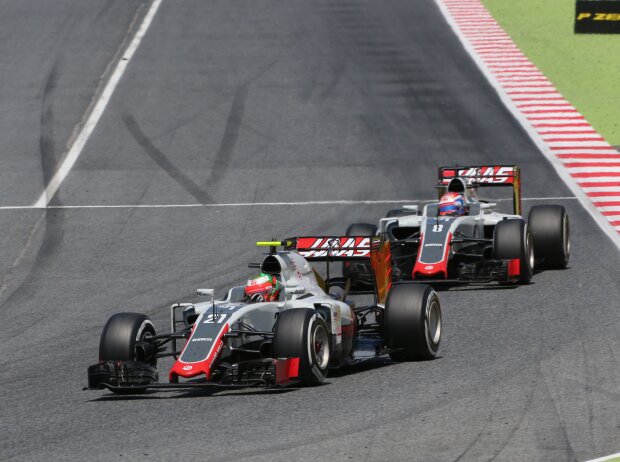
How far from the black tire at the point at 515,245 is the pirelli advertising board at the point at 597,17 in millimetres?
20186

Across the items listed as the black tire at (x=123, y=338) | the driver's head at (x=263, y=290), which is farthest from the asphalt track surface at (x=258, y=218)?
the driver's head at (x=263, y=290)

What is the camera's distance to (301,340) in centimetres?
1298

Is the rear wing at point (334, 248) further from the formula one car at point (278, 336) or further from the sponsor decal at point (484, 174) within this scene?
the sponsor decal at point (484, 174)

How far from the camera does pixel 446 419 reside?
11.9 m

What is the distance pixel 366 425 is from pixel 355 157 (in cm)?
1718

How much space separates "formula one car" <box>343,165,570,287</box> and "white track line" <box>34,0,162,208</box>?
8.99 m

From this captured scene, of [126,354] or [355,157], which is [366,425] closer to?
[126,354]

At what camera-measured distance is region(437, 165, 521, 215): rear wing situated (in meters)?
20.7

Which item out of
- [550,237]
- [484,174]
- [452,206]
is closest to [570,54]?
[484,174]

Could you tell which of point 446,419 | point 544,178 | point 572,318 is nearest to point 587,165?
point 544,178

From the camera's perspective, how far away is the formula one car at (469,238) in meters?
18.6

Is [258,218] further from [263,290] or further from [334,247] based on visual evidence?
[263,290]

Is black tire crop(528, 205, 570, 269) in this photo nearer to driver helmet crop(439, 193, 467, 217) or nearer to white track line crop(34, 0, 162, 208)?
driver helmet crop(439, 193, 467, 217)

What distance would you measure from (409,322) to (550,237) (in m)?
6.27
